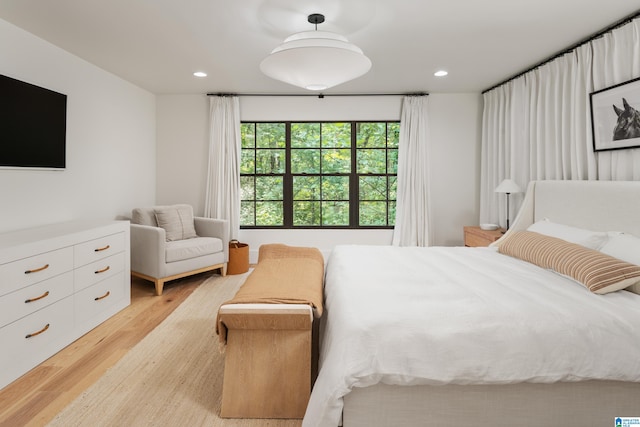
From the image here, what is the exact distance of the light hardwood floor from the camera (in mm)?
1918

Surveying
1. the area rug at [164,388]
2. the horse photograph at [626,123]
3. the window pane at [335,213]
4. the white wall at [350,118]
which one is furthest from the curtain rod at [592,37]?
the area rug at [164,388]

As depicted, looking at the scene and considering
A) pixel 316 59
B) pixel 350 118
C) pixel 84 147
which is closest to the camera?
pixel 316 59

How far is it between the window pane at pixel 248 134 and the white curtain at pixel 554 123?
131 inches

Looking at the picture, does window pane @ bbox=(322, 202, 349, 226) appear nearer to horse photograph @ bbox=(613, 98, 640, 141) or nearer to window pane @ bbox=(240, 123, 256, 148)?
window pane @ bbox=(240, 123, 256, 148)

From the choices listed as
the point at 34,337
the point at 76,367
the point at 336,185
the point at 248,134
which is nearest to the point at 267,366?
the point at 76,367

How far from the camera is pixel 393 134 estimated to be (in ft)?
17.5

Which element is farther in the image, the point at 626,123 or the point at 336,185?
the point at 336,185

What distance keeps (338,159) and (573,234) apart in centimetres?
329

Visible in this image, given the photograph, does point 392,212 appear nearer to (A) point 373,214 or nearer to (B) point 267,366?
(A) point 373,214

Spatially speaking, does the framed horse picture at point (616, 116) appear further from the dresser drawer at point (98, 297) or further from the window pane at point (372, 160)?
Result: the dresser drawer at point (98, 297)

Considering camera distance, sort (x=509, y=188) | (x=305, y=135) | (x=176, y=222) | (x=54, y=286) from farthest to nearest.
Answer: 1. (x=305, y=135)
2. (x=176, y=222)
3. (x=509, y=188)
4. (x=54, y=286)

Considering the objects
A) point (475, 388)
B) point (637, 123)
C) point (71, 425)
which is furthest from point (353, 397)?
point (637, 123)

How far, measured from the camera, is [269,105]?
17.3 feet

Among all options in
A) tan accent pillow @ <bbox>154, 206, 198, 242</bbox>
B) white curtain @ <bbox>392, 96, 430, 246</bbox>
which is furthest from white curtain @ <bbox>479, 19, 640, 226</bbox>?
tan accent pillow @ <bbox>154, 206, 198, 242</bbox>
